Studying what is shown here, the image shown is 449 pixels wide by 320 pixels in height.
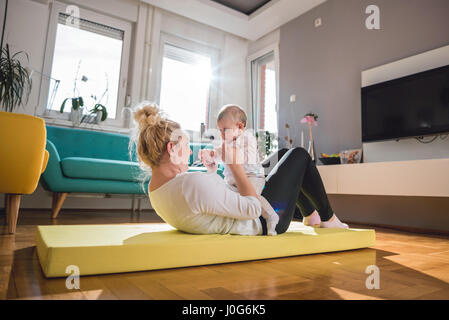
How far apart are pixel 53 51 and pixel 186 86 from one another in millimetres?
1719

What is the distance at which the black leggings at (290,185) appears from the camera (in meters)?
1.21

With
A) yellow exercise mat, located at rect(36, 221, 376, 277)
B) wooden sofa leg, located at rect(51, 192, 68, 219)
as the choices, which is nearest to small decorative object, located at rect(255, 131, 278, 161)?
wooden sofa leg, located at rect(51, 192, 68, 219)

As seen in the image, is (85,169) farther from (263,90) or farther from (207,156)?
(263,90)

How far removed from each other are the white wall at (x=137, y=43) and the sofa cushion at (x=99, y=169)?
3.32 feet

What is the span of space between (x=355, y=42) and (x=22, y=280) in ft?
11.4

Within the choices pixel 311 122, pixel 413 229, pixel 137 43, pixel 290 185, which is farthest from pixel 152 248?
pixel 137 43

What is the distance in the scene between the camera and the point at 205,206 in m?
1.02

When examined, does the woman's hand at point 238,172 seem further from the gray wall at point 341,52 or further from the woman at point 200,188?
the gray wall at point 341,52

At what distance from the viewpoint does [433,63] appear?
99.3 inches

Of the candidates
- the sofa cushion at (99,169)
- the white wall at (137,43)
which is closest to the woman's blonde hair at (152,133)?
the sofa cushion at (99,169)

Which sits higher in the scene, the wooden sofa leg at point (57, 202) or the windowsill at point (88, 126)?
the windowsill at point (88, 126)

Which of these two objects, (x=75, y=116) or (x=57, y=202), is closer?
(x=57, y=202)
